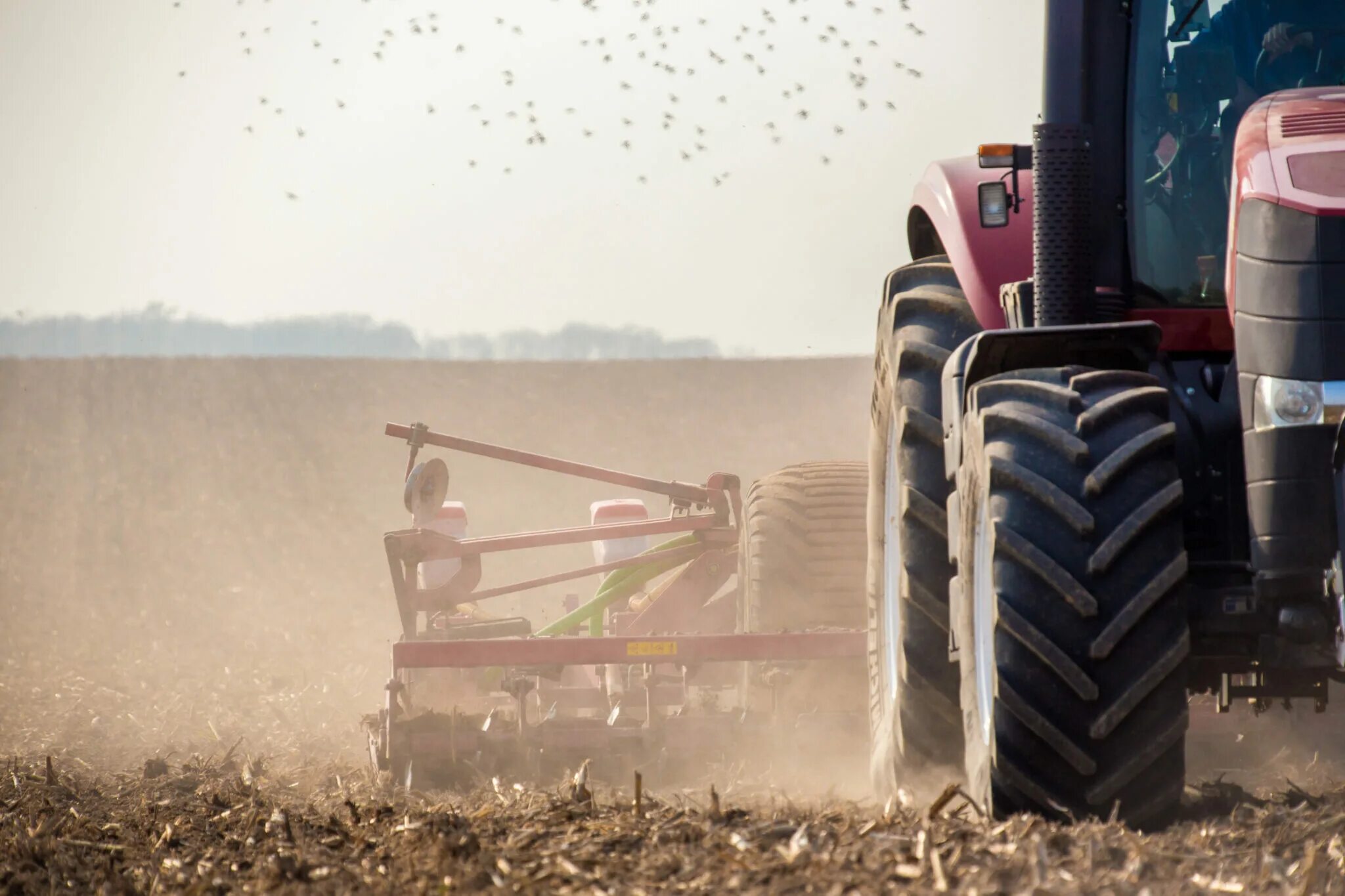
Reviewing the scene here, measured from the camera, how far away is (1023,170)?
15.1ft

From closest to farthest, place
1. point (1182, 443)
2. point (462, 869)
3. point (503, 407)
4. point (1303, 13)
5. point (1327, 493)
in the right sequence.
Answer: point (462, 869), point (1327, 493), point (1182, 443), point (1303, 13), point (503, 407)

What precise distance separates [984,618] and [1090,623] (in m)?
0.37

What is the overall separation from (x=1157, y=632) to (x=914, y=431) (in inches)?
52.1

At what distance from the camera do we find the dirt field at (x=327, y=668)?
10.4 feet

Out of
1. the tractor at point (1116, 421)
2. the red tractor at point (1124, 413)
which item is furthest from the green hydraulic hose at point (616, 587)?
the red tractor at point (1124, 413)

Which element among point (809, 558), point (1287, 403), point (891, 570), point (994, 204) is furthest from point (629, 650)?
point (1287, 403)

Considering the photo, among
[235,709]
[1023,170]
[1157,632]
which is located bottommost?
[235,709]

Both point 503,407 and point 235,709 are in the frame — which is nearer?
point 235,709

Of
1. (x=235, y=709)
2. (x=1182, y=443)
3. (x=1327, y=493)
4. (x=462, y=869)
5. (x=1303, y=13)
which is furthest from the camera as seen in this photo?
(x=235, y=709)

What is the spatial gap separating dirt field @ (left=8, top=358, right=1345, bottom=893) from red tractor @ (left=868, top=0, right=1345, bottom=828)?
0.28 metres

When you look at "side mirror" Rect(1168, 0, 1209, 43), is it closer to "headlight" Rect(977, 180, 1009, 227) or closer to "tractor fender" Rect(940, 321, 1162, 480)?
"headlight" Rect(977, 180, 1009, 227)

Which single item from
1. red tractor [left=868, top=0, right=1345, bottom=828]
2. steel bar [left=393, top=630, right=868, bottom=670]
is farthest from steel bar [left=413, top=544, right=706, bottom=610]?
red tractor [left=868, top=0, right=1345, bottom=828]

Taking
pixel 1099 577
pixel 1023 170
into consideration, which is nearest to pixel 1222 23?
pixel 1023 170

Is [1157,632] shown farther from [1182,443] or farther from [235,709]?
[235,709]
